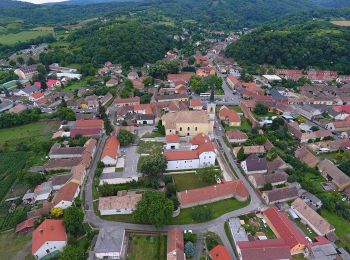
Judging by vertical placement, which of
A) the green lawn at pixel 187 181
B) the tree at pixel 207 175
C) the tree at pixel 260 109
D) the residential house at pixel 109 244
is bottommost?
the tree at pixel 260 109

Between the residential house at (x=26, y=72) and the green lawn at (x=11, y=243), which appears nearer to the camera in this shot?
the green lawn at (x=11, y=243)

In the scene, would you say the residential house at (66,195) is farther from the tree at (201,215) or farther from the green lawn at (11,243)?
the tree at (201,215)

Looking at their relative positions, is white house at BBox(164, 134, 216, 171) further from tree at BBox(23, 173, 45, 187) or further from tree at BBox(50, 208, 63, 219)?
tree at BBox(23, 173, 45, 187)

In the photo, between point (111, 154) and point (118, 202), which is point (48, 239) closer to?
point (118, 202)

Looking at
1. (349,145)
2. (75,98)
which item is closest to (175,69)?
(75,98)

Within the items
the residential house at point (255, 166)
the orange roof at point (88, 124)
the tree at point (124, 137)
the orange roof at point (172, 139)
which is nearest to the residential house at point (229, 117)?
the orange roof at point (172, 139)

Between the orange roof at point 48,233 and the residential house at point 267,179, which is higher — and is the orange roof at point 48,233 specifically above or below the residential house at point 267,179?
above

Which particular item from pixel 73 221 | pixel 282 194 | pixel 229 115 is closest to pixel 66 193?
pixel 73 221
